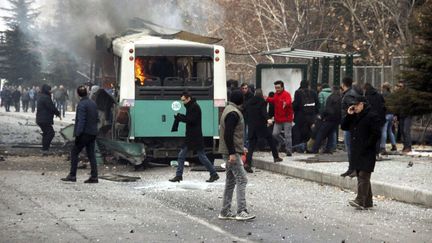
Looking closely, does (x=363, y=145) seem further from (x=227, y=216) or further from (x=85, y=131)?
(x=85, y=131)

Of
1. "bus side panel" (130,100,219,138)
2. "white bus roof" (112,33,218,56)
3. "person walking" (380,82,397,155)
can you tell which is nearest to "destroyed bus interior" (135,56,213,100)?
"bus side panel" (130,100,219,138)

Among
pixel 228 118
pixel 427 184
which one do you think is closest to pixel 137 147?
pixel 427 184

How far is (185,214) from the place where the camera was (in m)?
14.0

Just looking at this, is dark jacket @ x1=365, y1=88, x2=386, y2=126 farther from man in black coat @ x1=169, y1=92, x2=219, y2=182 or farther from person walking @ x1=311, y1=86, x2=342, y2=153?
man in black coat @ x1=169, y1=92, x2=219, y2=182

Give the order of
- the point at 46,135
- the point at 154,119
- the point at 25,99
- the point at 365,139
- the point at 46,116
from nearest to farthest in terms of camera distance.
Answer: the point at 365,139 < the point at 154,119 < the point at 46,135 < the point at 46,116 < the point at 25,99

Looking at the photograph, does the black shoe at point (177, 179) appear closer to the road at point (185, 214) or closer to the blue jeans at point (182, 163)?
the blue jeans at point (182, 163)

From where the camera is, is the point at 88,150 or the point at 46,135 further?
the point at 46,135

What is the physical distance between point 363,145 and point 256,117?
7067mm

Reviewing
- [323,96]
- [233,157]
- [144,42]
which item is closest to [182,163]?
[144,42]

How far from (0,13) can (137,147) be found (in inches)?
2200

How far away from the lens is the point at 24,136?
A: 36156mm

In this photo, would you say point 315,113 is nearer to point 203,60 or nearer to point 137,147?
point 203,60

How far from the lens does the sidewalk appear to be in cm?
1659

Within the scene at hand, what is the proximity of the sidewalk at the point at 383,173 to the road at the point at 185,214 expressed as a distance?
1.17 ft
